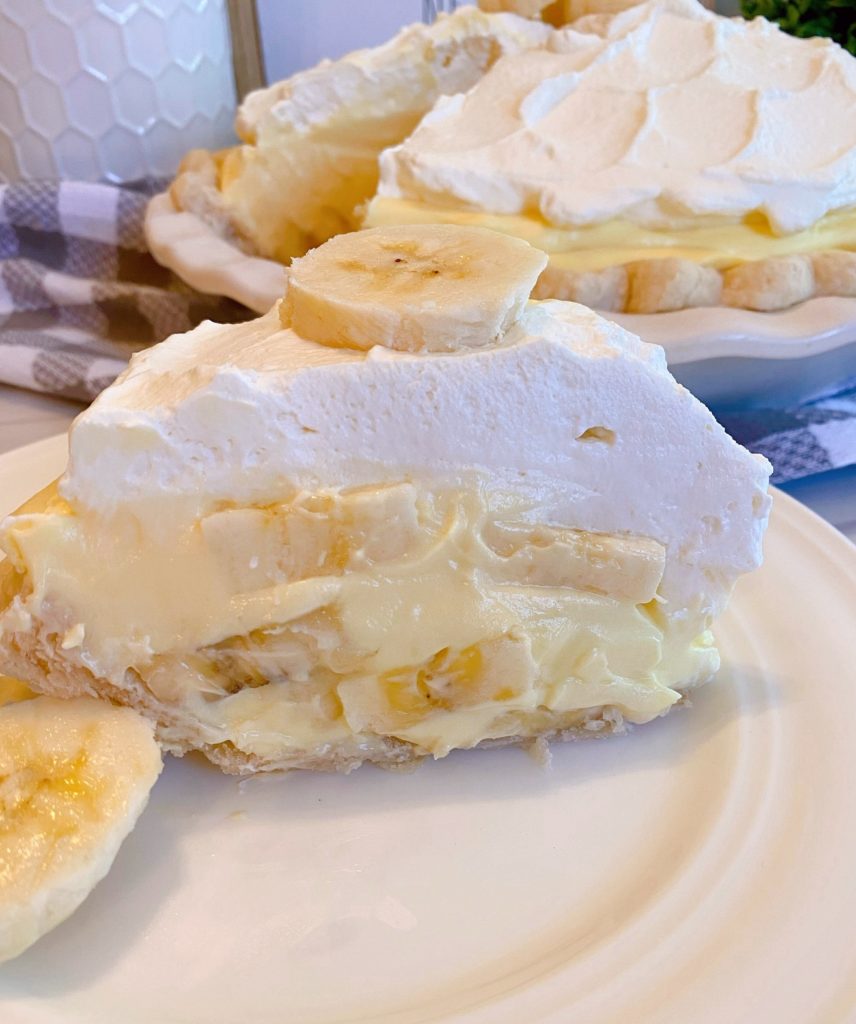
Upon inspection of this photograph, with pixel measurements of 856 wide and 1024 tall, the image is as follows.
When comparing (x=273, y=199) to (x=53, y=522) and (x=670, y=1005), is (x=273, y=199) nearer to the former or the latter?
(x=53, y=522)

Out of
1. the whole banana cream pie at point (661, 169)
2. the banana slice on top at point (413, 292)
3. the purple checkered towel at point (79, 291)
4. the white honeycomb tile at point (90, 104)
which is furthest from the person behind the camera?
the white honeycomb tile at point (90, 104)

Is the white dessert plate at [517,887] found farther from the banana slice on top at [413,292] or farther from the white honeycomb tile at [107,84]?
the white honeycomb tile at [107,84]

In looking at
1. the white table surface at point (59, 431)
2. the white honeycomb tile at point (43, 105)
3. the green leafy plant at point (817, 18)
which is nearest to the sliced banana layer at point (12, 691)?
the white table surface at point (59, 431)

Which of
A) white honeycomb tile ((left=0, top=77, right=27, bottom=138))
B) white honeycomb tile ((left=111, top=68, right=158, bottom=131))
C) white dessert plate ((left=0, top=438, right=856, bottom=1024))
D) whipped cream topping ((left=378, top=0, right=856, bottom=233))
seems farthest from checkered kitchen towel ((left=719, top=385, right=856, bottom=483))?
white honeycomb tile ((left=0, top=77, right=27, bottom=138))

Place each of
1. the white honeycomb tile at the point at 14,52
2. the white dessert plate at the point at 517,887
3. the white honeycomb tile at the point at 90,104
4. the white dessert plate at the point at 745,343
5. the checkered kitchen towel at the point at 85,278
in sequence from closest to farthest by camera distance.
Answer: the white dessert plate at the point at 517,887, the white dessert plate at the point at 745,343, the checkered kitchen towel at the point at 85,278, the white honeycomb tile at the point at 14,52, the white honeycomb tile at the point at 90,104

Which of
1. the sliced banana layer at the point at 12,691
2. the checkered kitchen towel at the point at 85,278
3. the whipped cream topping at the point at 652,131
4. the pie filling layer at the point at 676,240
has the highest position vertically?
the whipped cream topping at the point at 652,131

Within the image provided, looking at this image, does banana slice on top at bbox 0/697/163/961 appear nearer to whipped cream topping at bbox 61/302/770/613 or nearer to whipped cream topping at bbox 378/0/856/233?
whipped cream topping at bbox 61/302/770/613

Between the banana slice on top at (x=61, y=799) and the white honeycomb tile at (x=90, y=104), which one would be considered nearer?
the banana slice on top at (x=61, y=799)

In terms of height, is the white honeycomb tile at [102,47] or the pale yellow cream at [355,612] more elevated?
the white honeycomb tile at [102,47]

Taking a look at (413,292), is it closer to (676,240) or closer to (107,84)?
(676,240)
